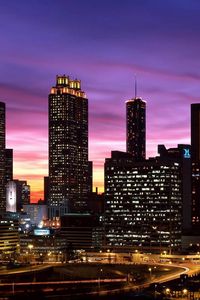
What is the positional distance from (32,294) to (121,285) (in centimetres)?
1881

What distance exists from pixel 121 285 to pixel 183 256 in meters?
63.5

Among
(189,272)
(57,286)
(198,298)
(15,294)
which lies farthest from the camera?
(189,272)

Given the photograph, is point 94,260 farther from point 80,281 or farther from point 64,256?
point 80,281

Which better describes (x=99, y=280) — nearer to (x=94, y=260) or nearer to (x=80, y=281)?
(x=80, y=281)

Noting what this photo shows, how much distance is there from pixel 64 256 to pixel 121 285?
63689 millimetres

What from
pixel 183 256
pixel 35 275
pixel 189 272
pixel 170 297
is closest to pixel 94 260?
pixel 183 256

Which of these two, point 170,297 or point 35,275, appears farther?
point 35,275

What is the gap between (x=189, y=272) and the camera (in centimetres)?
15688

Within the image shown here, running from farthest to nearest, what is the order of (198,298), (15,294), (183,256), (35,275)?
(183,256) < (35,275) < (15,294) < (198,298)

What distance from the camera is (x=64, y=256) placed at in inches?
7628

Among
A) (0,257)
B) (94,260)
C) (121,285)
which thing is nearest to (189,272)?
(121,285)

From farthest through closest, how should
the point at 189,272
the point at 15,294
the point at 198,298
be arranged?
the point at 189,272 < the point at 15,294 < the point at 198,298

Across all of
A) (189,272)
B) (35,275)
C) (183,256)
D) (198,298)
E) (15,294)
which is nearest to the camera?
(198,298)

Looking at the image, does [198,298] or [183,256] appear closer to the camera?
[198,298]
